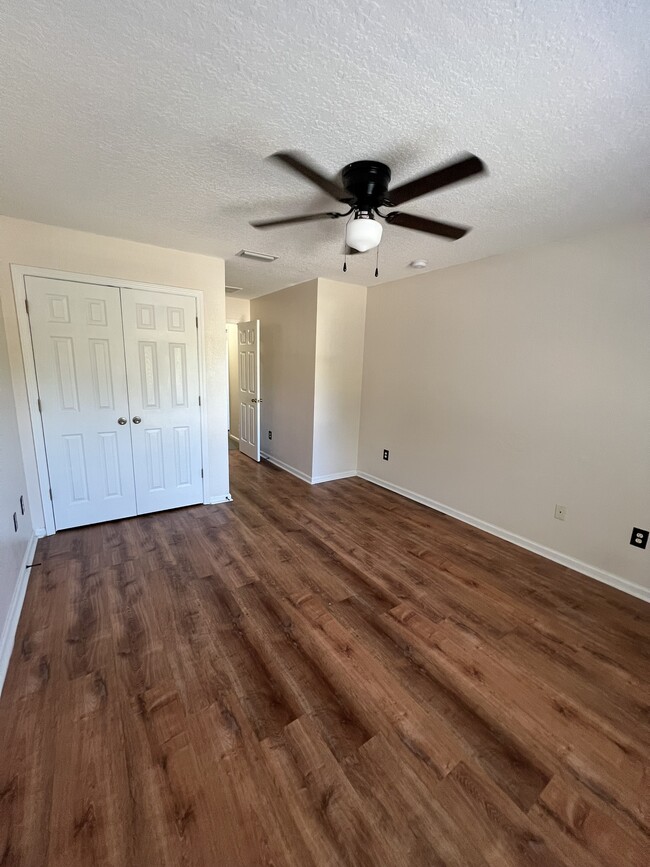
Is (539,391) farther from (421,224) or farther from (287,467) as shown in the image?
(287,467)

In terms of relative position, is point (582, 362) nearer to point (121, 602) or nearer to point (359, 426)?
point (359, 426)

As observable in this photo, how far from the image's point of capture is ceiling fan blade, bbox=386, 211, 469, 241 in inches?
68.7

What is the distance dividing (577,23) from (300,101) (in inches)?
35.1

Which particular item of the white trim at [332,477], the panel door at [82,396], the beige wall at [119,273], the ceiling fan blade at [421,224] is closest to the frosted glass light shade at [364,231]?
the ceiling fan blade at [421,224]

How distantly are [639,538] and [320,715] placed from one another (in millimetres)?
2354

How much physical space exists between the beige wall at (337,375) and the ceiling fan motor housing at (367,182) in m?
2.32

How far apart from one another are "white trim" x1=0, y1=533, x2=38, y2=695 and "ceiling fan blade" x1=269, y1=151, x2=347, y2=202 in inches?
99.2

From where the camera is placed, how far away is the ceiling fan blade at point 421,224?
5.72ft

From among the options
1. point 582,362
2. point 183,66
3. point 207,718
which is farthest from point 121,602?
point 582,362

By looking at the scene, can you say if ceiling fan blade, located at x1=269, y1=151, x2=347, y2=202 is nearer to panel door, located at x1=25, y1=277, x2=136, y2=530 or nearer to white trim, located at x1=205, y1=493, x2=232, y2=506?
panel door, located at x1=25, y1=277, x2=136, y2=530

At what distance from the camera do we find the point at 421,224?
1873mm

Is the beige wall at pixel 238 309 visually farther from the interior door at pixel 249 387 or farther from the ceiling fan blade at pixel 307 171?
the ceiling fan blade at pixel 307 171

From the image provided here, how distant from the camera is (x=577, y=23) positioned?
3.35 ft

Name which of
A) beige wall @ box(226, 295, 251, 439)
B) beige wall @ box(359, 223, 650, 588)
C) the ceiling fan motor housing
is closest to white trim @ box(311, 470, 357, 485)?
beige wall @ box(359, 223, 650, 588)
